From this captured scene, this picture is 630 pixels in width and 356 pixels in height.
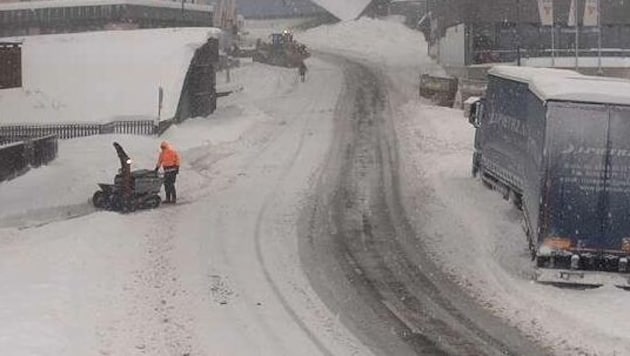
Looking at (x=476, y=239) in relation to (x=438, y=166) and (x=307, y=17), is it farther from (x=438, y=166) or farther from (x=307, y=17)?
(x=307, y=17)

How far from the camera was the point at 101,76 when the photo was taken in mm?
37656

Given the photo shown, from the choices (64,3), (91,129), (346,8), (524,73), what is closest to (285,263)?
(524,73)

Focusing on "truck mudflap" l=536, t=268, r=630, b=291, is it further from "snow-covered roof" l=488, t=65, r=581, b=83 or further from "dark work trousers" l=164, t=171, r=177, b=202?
"dark work trousers" l=164, t=171, r=177, b=202

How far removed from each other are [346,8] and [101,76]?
55979 mm

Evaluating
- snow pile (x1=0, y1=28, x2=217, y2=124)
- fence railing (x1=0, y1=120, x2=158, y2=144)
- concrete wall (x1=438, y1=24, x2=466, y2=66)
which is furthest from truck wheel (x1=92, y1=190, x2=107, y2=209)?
concrete wall (x1=438, y1=24, x2=466, y2=66)

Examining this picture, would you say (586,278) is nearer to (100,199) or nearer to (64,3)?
(100,199)

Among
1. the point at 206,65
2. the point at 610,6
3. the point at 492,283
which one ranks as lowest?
the point at 492,283

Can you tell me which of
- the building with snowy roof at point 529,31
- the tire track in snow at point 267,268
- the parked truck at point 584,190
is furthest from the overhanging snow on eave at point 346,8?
the parked truck at point 584,190

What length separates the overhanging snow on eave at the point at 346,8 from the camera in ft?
293

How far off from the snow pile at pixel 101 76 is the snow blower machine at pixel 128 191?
40.2ft

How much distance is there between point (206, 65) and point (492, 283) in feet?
85.9

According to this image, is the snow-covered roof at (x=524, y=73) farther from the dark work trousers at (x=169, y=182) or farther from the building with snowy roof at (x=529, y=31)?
the building with snowy roof at (x=529, y=31)

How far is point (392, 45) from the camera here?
78.1 meters

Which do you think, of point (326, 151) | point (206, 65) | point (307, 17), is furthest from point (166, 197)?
point (307, 17)
